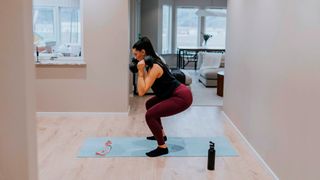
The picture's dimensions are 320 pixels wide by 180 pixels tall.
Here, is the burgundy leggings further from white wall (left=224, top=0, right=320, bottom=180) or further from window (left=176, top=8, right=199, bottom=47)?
window (left=176, top=8, right=199, bottom=47)

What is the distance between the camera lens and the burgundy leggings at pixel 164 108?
13.2 ft

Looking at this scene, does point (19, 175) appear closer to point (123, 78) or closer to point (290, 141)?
point (290, 141)

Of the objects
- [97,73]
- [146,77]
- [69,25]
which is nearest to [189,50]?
[69,25]

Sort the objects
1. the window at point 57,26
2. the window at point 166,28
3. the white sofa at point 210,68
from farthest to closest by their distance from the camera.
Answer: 1. the window at point 166,28
2. the white sofa at point 210,68
3. the window at point 57,26

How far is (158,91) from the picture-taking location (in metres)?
4.14

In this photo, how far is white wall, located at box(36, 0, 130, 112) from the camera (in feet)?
18.0

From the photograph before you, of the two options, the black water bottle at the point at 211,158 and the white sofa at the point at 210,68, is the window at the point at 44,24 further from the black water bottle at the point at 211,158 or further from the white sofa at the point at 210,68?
the black water bottle at the point at 211,158

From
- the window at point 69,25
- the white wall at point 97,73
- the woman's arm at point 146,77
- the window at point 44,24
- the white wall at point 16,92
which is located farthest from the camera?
the window at point 44,24

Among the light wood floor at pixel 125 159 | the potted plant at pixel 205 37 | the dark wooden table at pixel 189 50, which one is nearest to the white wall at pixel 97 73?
the light wood floor at pixel 125 159

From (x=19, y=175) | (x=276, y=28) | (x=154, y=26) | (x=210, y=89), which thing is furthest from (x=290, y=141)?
(x=154, y=26)

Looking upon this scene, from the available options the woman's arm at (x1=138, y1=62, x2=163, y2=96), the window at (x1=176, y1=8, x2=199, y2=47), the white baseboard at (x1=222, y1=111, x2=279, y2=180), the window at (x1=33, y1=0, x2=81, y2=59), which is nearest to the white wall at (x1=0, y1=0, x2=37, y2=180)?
the woman's arm at (x1=138, y1=62, x2=163, y2=96)

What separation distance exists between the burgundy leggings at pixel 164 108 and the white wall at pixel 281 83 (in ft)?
2.50

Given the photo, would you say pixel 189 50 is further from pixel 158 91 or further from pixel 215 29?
pixel 158 91

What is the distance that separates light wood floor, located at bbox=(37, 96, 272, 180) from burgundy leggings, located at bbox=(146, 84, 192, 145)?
0.30 metres
